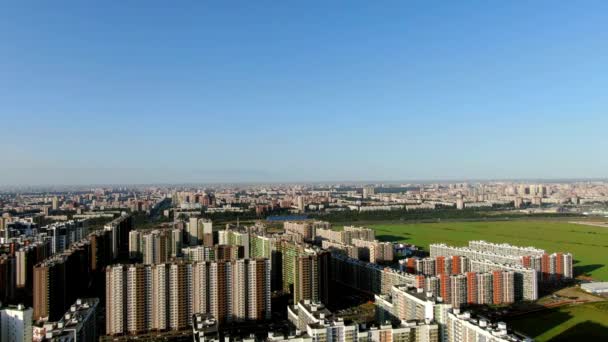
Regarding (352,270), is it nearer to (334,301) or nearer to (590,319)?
(334,301)

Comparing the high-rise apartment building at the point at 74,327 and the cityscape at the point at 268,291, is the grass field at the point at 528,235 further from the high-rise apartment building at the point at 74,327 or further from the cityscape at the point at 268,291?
the high-rise apartment building at the point at 74,327

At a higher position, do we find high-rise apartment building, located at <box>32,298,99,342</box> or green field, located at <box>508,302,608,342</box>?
high-rise apartment building, located at <box>32,298,99,342</box>

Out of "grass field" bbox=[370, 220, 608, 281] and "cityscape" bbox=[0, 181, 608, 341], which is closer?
"cityscape" bbox=[0, 181, 608, 341]

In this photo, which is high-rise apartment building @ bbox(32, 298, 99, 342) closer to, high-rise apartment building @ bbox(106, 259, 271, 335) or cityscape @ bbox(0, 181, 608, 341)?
cityscape @ bbox(0, 181, 608, 341)

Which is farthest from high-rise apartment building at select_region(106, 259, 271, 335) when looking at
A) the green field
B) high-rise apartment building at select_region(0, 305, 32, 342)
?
the green field

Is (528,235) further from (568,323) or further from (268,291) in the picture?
(268,291)

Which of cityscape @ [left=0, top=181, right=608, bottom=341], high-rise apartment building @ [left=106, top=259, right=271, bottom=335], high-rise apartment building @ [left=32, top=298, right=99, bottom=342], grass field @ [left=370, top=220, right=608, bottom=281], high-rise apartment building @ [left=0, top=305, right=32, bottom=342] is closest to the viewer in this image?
high-rise apartment building @ [left=32, top=298, right=99, bottom=342]

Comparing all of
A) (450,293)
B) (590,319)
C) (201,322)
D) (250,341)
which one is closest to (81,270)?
(201,322)

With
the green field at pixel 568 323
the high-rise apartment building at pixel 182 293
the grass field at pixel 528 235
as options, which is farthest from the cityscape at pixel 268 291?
the grass field at pixel 528 235
